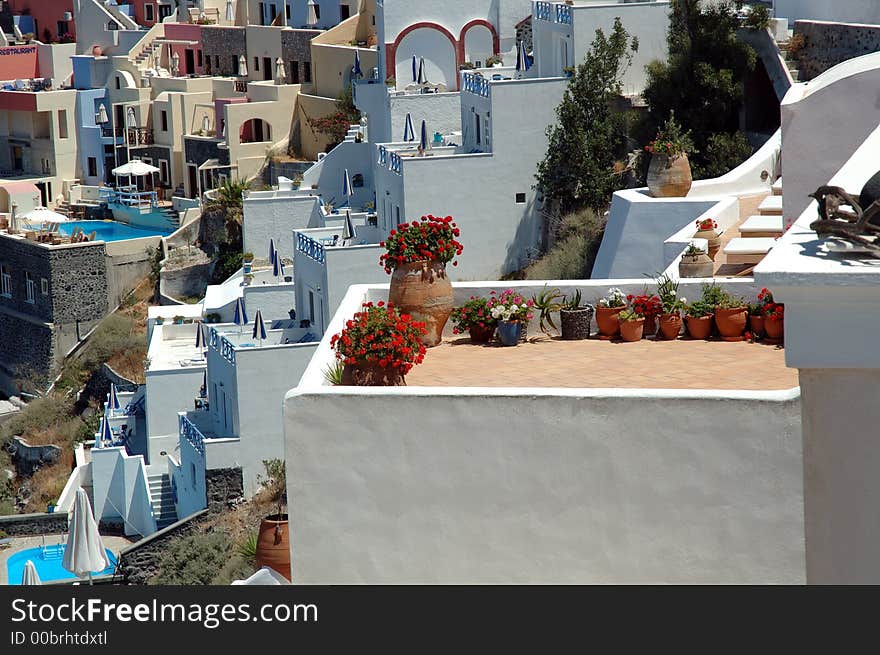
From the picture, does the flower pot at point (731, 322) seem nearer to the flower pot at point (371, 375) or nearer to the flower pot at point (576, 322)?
the flower pot at point (576, 322)

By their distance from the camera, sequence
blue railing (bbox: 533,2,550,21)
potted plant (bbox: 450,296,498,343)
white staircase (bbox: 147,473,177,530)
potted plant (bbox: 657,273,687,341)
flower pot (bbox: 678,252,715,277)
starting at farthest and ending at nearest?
blue railing (bbox: 533,2,550,21) < white staircase (bbox: 147,473,177,530) < flower pot (bbox: 678,252,715,277) < potted plant (bbox: 450,296,498,343) < potted plant (bbox: 657,273,687,341)

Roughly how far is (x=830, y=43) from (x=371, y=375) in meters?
25.0

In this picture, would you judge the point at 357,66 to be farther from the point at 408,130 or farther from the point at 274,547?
the point at 274,547

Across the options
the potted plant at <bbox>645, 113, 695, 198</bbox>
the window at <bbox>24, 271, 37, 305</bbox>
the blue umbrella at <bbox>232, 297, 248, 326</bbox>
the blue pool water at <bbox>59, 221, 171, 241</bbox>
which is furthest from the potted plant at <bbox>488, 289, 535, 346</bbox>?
the blue pool water at <bbox>59, 221, 171, 241</bbox>

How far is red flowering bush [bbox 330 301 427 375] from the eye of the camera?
1158 cm

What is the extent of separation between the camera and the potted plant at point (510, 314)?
1339 cm

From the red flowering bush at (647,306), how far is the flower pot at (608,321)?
12 centimetres

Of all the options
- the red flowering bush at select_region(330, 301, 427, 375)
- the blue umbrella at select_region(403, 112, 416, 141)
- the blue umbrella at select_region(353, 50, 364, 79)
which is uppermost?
the blue umbrella at select_region(353, 50, 364, 79)

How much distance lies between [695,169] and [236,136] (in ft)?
113

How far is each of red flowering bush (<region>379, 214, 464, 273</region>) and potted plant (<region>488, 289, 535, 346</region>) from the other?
2.05ft

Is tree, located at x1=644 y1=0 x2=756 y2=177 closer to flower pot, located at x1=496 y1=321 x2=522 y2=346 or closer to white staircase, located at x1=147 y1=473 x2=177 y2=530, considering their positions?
white staircase, located at x1=147 y1=473 x2=177 y2=530

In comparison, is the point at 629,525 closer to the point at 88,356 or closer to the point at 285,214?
the point at 285,214

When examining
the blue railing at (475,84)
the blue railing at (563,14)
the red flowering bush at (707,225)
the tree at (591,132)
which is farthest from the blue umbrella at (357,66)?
the red flowering bush at (707,225)
